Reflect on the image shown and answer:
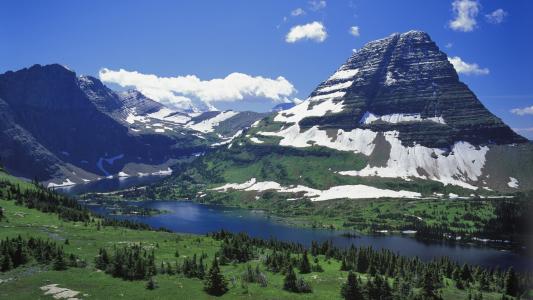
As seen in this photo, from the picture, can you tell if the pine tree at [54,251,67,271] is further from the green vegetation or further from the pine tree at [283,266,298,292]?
the pine tree at [283,266,298,292]

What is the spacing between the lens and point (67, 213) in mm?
184375

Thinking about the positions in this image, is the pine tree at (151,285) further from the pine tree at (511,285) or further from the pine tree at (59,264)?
the pine tree at (511,285)

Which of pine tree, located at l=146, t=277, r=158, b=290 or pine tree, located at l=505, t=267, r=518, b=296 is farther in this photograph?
pine tree, located at l=505, t=267, r=518, b=296

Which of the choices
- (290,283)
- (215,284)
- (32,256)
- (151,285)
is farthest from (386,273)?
(32,256)

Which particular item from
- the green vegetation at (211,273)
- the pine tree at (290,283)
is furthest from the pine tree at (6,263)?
the pine tree at (290,283)

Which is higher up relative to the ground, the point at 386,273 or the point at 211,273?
the point at 211,273

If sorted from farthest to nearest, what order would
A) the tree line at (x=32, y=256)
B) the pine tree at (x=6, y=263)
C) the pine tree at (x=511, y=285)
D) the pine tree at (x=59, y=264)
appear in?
1. the pine tree at (x=511, y=285)
2. the pine tree at (x=59, y=264)
3. the tree line at (x=32, y=256)
4. the pine tree at (x=6, y=263)

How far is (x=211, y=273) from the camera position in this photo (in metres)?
94.0

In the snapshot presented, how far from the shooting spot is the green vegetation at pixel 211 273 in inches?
3637

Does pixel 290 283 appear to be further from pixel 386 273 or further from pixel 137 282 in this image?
pixel 137 282

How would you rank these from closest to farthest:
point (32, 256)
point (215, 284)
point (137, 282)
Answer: point (215, 284), point (137, 282), point (32, 256)

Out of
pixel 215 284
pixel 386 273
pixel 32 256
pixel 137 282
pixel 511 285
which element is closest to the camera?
pixel 215 284

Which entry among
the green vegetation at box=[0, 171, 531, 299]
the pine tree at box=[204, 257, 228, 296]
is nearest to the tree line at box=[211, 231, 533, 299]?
the green vegetation at box=[0, 171, 531, 299]

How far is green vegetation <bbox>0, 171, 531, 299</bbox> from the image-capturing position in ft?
303
